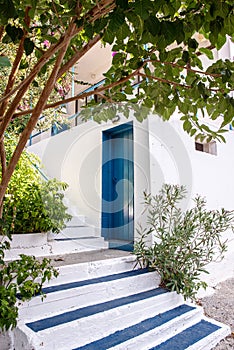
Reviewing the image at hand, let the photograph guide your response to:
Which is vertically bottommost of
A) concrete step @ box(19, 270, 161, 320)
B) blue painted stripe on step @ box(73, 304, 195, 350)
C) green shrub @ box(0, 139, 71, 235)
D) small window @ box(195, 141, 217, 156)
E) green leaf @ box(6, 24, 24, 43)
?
blue painted stripe on step @ box(73, 304, 195, 350)

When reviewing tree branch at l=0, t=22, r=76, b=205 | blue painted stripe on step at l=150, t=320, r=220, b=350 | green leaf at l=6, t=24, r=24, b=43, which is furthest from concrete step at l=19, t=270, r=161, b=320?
green leaf at l=6, t=24, r=24, b=43

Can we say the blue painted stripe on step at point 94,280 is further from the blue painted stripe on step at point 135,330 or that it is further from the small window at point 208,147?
the small window at point 208,147

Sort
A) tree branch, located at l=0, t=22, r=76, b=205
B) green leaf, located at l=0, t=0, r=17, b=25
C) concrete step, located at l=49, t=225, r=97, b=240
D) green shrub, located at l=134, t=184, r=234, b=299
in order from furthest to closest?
1. concrete step, located at l=49, t=225, r=97, b=240
2. green shrub, located at l=134, t=184, r=234, b=299
3. tree branch, located at l=0, t=22, r=76, b=205
4. green leaf, located at l=0, t=0, r=17, b=25

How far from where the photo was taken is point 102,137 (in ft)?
16.1

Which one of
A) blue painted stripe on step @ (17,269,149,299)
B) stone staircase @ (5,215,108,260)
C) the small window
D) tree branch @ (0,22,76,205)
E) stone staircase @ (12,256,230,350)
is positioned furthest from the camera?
the small window

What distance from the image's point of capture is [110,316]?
2340 mm

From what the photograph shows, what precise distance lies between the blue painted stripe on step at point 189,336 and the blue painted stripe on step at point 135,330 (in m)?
0.16

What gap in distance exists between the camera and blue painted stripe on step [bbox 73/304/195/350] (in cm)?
206

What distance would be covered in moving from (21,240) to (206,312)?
2.48 m

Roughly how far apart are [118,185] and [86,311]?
259 centimetres

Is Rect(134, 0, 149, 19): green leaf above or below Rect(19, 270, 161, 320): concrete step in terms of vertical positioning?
above

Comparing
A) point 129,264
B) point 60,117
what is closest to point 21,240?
point 129,264

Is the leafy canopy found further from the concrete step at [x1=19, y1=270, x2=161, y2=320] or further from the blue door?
the blue door

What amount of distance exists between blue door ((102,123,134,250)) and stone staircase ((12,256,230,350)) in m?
1.31
